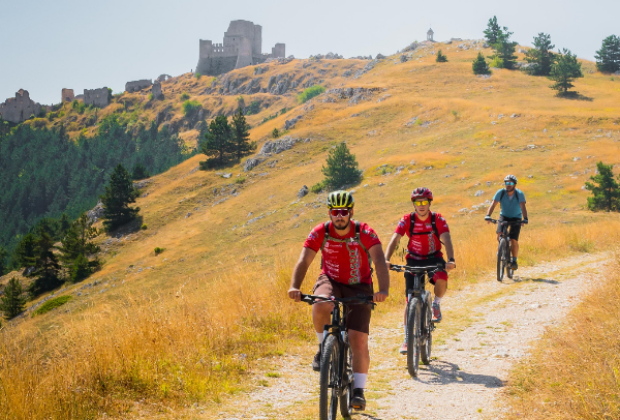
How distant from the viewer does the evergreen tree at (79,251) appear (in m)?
48.0

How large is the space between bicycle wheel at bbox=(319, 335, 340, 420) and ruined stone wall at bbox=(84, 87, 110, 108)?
20884 cm

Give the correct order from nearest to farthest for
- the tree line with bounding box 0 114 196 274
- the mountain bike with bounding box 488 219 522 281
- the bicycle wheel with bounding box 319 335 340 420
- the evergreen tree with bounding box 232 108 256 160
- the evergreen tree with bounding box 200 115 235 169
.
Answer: the bicycle wheel with bounding box 319 335 340 420 < the mountain bike with bounding box 488 219 522 281 < the evergreen tree with bounding box 200 115 235 169 < the evergreen tree with bounding box 232 108 256 160 < the tree line with bounding box 0 114 196 274

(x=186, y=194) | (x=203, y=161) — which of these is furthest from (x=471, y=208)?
(x=203, y=161)

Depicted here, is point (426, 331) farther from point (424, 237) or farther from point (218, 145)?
point (218, 145)

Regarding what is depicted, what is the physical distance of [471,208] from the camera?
93.6ft

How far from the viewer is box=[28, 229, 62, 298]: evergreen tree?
5147 centimetres

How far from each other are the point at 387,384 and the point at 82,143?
184093 mm

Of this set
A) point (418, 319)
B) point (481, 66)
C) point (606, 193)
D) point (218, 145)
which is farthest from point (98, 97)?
point (418, 319)

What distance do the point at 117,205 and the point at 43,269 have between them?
12.2 metres

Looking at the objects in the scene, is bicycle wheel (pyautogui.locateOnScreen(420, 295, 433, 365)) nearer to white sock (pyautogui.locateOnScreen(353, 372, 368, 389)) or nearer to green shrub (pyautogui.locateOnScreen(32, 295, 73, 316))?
white sock (pyautogui.locateOnScreen(353, 372, 368, 389))

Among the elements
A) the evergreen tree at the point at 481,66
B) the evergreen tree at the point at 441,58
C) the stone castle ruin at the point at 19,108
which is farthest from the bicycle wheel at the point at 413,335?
the stone castle ruin at the point at 19,108

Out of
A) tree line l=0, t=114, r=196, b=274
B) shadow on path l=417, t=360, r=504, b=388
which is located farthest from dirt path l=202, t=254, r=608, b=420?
tree line l=0, t=114, r=196, b=274

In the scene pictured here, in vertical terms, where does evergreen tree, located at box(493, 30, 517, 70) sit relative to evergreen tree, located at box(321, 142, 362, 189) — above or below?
above

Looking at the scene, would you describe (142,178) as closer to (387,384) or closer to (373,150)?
(373,150)
